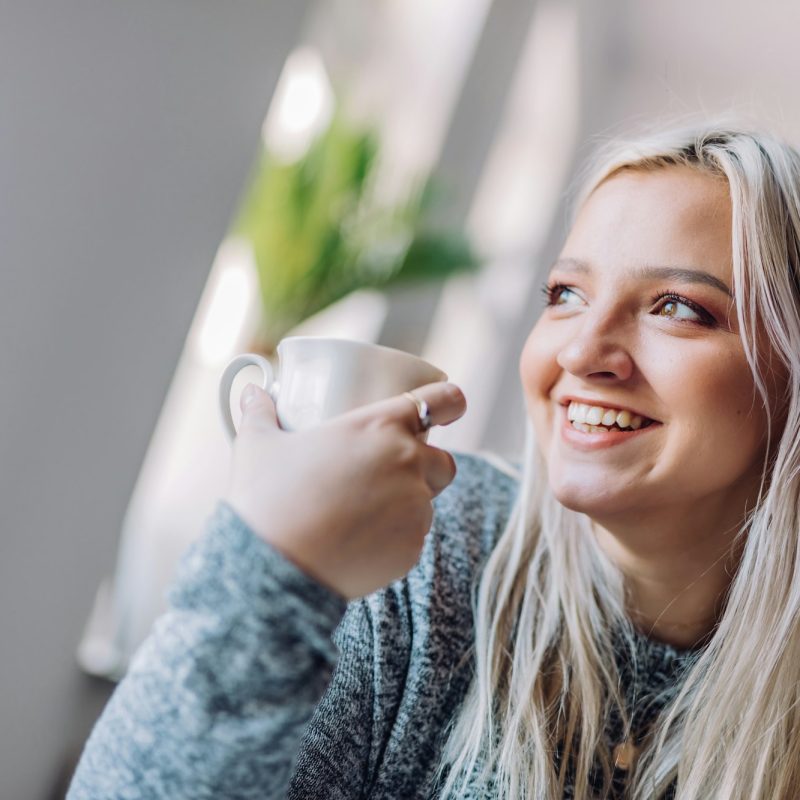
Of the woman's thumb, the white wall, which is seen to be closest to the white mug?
the woman's thumb

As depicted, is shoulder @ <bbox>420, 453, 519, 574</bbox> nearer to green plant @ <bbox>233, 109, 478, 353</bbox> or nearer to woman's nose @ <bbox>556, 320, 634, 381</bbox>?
woman's nose @ <bbox>556, 320, 634, 381</bbox>

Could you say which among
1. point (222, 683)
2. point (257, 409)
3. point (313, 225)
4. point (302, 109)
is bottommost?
point (222, 683)

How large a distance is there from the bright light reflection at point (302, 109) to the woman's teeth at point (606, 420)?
2034 millimetres

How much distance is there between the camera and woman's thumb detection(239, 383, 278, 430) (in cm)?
88

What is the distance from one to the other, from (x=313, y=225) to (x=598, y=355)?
1978 mm

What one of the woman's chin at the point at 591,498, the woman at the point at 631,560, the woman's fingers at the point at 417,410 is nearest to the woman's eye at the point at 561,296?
the woman at the point at 631,560

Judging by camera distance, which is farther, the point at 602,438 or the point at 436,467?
the point at 602,438

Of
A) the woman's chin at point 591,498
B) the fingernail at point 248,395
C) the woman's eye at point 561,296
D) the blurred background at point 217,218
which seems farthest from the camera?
the blurred background at point 217,218

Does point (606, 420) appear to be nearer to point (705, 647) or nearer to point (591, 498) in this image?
point (591, 498)

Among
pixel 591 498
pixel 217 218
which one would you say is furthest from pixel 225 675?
pixel 217 218

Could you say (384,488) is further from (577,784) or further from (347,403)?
(577,784)

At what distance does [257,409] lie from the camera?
896mm

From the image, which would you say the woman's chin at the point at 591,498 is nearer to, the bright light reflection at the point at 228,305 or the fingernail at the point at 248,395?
the fingernail at the point at 248,395

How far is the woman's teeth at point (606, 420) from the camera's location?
3.93ft
